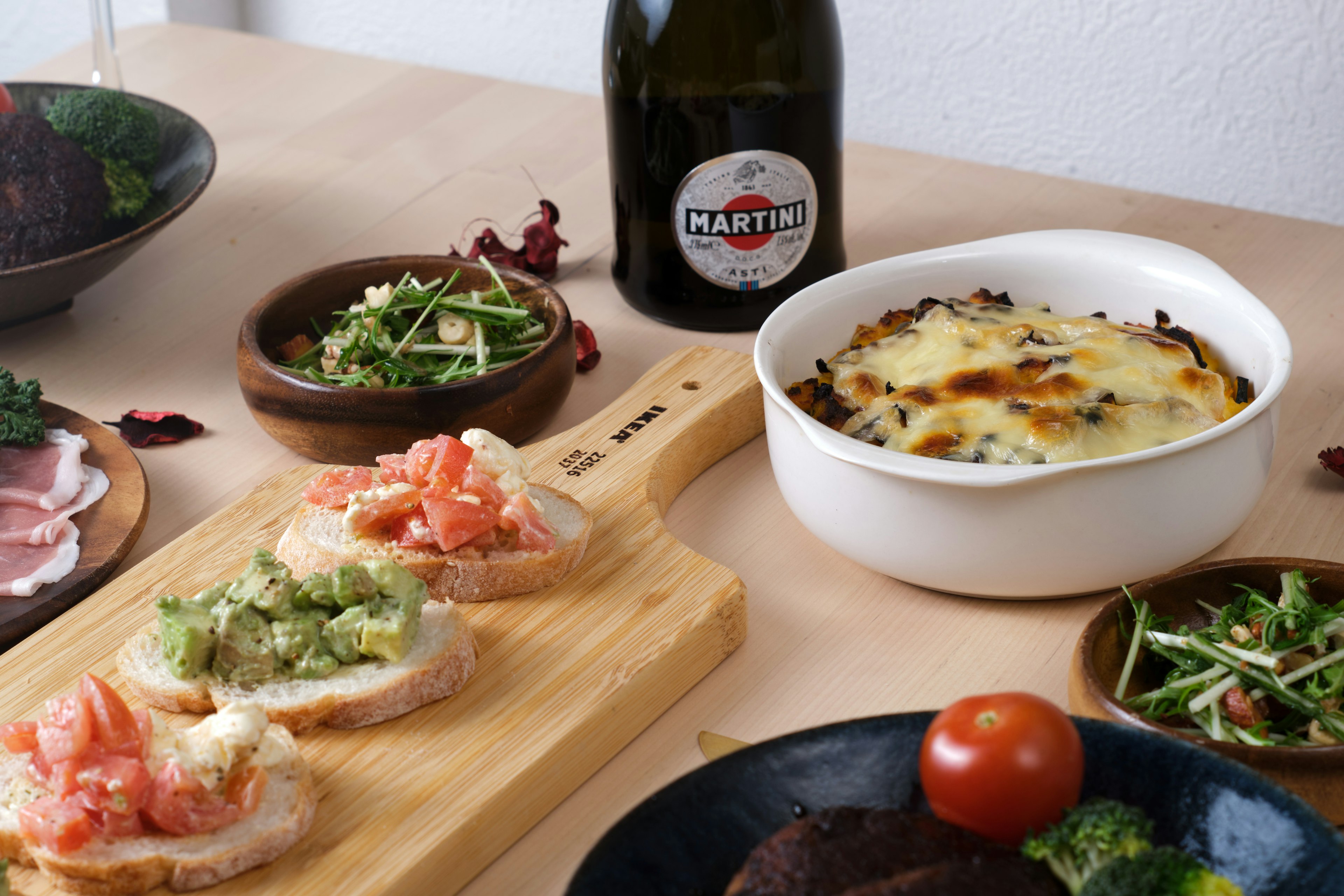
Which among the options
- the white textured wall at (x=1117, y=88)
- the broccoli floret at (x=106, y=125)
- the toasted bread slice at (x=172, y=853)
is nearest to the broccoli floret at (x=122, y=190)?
the broccoli floret at (x=106, y=125)

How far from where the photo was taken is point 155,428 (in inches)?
80.6

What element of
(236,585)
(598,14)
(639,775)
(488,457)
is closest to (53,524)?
(236,585)

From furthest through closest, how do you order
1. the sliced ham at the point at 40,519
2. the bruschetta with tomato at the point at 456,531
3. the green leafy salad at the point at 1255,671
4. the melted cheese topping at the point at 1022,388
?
the sliced ham at the point at 40,519 → the bruschetta with tomato at the point at 456,531 → the melted cheese topping at the point at 1022,388 → the green leafy salad at the point at 1255,671

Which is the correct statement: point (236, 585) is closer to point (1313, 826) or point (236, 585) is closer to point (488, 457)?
point (488, 457)

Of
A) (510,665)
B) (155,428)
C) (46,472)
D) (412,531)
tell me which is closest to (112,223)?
(155,428)

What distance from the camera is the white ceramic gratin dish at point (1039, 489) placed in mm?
1354

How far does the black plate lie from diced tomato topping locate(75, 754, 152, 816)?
0.42 meters

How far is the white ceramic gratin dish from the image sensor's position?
1.35 meters

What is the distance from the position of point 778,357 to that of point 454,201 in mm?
1371

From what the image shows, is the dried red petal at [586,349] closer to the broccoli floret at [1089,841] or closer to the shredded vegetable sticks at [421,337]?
the shredded vegetable sticks at [421,337]

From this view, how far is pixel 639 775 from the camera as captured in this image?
137cm

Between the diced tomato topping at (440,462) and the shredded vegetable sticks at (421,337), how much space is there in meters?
0.34

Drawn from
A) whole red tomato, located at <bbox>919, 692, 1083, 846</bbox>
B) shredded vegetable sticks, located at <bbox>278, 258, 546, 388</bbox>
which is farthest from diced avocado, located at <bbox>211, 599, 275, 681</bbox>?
whole red tomato, located at <bbox>919, 692, 1083, 846</bbox>

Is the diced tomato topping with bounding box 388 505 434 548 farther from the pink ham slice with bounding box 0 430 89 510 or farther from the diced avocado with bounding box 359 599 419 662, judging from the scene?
the pink ham slice with bounding box 0 430 89 510
